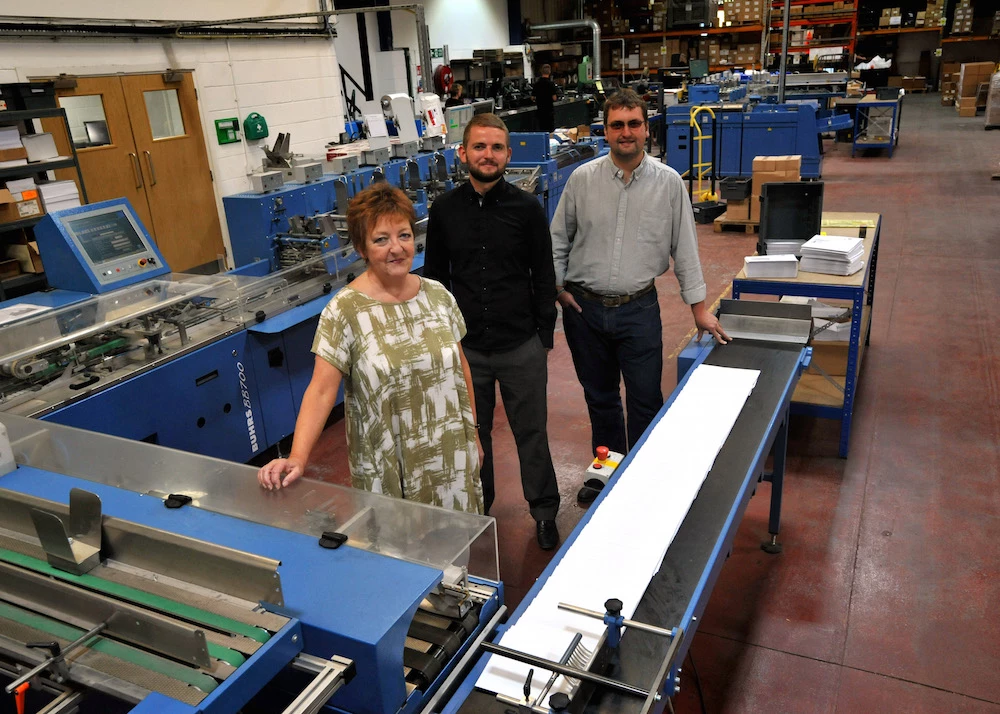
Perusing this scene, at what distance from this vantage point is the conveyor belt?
1.31 metres

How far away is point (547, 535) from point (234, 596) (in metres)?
1.86

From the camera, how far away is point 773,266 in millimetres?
3398

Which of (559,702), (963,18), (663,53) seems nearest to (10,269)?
(559,702)

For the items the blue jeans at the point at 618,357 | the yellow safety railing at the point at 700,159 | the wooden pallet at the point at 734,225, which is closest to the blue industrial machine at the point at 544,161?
the wooden pallet at the point at 734,225

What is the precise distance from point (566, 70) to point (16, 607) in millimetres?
17603

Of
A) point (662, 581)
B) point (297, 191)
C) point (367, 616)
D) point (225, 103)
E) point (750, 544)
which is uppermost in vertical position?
point (225, 103)

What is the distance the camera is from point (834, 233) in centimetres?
412

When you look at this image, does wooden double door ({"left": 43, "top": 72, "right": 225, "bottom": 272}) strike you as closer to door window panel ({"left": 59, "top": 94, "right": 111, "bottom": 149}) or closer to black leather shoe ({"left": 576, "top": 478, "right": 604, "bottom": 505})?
door window panel ({"left": 59, "top": 94, "right": 111, "bottom": 149})

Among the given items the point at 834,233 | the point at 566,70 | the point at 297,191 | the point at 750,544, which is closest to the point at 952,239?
the point at 834,233

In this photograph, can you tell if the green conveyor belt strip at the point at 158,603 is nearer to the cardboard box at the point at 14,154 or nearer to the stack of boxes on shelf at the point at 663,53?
the cardboard box at the point at 14,154

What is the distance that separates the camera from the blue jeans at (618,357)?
286 cm

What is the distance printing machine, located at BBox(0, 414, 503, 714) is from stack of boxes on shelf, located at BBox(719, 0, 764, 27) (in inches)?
707

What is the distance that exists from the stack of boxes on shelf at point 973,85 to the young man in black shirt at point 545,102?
895 centimetres

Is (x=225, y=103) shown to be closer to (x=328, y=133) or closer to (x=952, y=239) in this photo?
(x=328, y=133)
